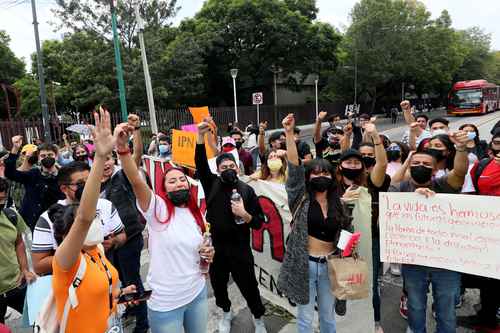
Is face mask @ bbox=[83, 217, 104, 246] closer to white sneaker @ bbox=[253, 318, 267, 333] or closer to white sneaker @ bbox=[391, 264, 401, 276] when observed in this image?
white sneaker @ bbox=[253, 318, 267, 333]

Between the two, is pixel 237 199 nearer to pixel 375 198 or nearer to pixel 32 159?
pixel 375 198

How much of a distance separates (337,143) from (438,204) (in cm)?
268

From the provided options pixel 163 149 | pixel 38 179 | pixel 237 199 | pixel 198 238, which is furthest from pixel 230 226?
pixel 163 149

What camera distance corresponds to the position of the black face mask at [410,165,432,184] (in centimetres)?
305

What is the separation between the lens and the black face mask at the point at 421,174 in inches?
120

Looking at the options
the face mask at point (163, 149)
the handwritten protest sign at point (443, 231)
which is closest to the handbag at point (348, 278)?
the handwritten protest sign at point (443, 231)

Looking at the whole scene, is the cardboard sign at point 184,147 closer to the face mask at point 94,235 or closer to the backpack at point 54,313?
the face mask at point 94,235

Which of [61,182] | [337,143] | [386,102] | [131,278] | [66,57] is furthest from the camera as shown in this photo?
[386,102]

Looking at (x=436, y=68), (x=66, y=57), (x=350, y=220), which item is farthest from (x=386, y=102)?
(x=350, y=220)

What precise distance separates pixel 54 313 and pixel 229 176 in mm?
1699

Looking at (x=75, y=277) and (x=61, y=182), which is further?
(x=61, y=182)

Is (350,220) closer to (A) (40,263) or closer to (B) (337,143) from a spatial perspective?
(A) (40,263)

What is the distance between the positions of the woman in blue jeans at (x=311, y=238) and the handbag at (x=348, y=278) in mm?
124

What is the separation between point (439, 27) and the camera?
33781 millimetres
